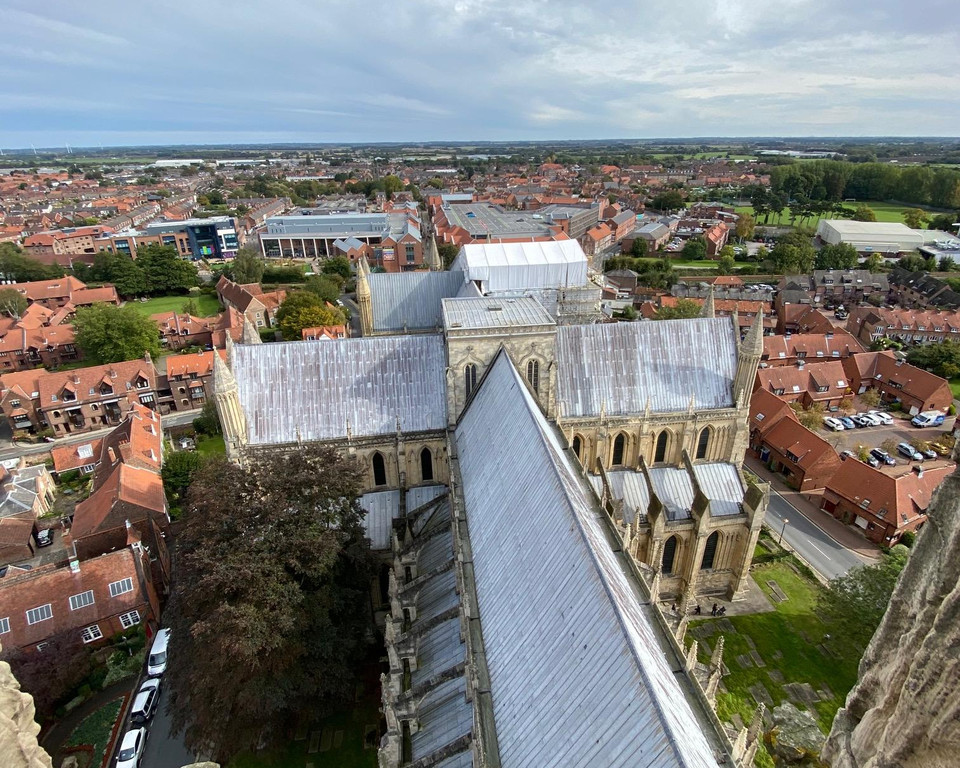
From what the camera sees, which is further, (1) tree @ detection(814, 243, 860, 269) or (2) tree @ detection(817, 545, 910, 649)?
(1) tree @ detection(814, 243, 860, 269)

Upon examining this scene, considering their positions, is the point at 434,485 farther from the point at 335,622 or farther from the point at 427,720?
the point at 427,720

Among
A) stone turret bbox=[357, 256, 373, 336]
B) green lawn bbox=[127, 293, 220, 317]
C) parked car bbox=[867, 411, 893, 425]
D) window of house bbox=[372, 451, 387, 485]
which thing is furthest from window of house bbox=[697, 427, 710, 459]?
green lawn bbox=[127, 293, 220, 317]

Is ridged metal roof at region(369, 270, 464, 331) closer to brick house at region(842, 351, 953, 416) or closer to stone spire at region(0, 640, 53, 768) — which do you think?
stone spire at region(0, 640, 53, 768)

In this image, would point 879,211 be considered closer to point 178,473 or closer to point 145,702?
point 178,473

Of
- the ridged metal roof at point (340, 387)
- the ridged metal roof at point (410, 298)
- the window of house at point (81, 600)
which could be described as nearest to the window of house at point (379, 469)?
the ridged metal roof at point (340, 387)

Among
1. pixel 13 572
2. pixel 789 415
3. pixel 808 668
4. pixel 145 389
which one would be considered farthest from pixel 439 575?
A: pixel 145 389

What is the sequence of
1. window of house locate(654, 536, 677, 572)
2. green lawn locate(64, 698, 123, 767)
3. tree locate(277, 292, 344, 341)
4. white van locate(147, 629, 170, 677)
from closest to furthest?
green lawn locate(64, 698, 123, 767)
white van locate(147, 629, 170, 677)
window of house locate(654, 536, 677, 572)
tree locate(277, 292, 344, 341)

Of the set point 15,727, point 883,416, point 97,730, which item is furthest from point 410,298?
point 883,416

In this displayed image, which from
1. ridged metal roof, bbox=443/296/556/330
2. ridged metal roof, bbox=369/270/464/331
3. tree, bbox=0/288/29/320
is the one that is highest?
ridged metal roof, bbox=443/296/556/330
